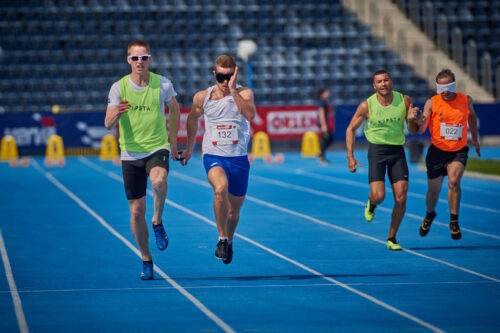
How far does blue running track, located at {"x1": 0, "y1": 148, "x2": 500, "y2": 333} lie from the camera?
7461 millimetres

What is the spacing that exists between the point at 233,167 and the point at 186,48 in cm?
2979

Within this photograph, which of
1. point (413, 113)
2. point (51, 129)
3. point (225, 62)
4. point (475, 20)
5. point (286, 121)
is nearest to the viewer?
point (225, 62)

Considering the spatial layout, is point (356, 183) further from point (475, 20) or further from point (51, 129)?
point (475, 20)

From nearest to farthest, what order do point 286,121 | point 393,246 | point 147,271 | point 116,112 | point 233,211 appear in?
point 116,112, point 147,271, point 233,211, point 393,246, point 286,121

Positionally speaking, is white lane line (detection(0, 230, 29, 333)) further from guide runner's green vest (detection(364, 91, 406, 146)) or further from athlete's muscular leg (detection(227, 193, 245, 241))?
guide runner's green vest (detection(364, 91, 406, 146))

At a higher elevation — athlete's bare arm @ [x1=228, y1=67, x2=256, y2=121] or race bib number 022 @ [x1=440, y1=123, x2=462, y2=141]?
athlete's bare arm @ [x1=228, y1=67, x2=256, y2=121]

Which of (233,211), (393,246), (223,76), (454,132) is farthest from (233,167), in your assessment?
(454,132)

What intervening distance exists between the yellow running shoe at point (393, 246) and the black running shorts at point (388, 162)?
683 mm

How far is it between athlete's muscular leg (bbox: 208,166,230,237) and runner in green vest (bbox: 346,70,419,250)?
2.19 m

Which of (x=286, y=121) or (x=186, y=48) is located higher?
(x=186, y=48)

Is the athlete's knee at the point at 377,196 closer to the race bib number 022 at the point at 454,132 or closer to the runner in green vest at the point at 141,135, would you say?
the race bib number 022 at the point at 454,132

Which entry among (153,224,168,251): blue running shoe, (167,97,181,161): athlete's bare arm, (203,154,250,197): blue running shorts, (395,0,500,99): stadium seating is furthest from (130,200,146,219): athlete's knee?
(395,0,500,99): stadium seating

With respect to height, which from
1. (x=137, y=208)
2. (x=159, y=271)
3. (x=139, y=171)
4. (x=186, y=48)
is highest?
(x=186, y=48)

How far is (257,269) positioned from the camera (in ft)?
33.4
